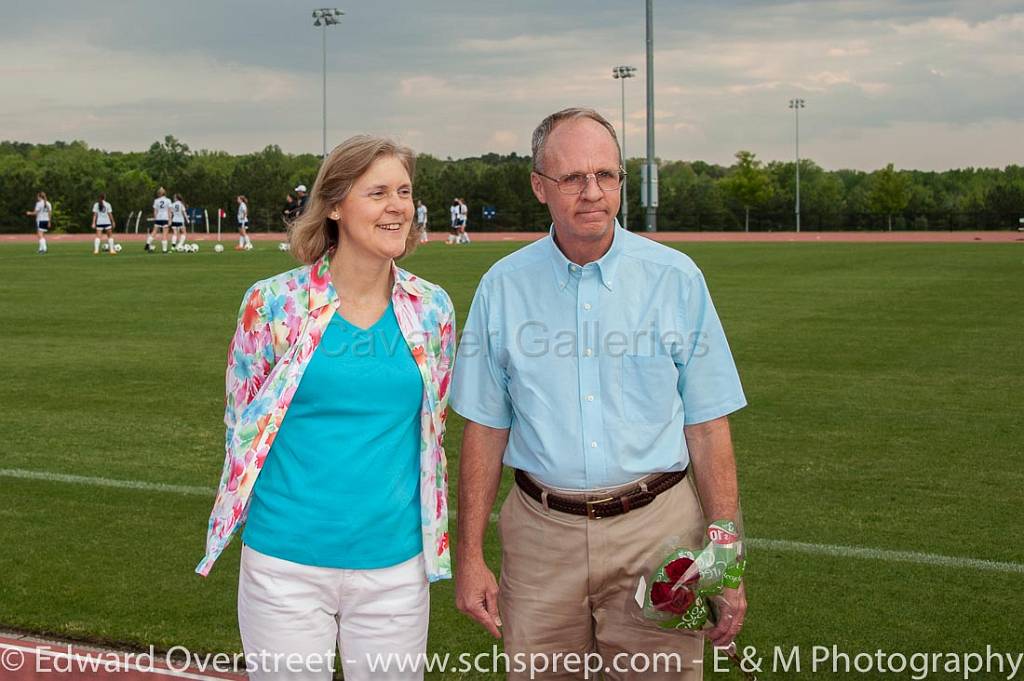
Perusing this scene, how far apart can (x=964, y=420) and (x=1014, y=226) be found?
61.8m

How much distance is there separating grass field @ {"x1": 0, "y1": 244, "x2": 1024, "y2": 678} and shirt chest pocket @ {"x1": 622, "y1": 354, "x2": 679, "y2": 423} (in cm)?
194

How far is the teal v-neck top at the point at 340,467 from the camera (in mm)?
3408

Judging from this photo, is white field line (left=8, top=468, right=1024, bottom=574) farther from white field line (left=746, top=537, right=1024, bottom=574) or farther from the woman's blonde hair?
the woman's blonde hair

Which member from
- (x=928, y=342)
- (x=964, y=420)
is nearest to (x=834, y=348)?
(x=928, y=342)

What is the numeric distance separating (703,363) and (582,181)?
0.62 m

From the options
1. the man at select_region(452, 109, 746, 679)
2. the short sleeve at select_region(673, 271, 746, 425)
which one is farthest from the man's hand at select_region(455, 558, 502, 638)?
the short sleeve at select_region(673, 271, 746, 425)

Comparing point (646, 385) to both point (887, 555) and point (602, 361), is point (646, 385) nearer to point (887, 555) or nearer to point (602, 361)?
point (602, 361)

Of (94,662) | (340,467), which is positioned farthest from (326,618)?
(94,662)

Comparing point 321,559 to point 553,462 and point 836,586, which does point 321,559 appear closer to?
point 553,462

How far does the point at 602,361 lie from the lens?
11.3 ft

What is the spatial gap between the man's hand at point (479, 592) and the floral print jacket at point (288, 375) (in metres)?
0.07

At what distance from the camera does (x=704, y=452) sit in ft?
11.8

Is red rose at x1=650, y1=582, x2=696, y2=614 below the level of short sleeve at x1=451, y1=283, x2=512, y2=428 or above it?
below

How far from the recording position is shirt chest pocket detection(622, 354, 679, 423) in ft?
11.3
